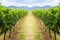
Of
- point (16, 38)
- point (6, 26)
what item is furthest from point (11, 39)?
point (6, 26)

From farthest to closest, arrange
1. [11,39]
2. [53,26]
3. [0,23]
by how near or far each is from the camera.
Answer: [11,39] < [53,26] < [0,23]

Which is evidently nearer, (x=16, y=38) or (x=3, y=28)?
(x=3, y=28)

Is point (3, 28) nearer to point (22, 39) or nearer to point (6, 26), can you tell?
point (6, 26)

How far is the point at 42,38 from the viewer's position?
28297 mm

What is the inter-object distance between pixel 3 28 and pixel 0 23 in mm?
930

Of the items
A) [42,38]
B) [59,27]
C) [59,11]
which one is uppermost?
[59,11]

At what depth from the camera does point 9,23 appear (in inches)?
1009

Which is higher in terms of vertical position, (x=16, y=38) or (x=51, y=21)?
(x=51, y=21)

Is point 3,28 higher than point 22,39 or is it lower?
higher

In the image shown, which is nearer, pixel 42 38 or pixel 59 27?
pixel 59 27

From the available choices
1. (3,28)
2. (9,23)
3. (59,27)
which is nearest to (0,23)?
(3,28)

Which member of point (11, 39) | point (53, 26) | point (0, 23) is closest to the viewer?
point (0, 23)

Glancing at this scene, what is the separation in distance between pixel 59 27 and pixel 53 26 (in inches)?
30.1

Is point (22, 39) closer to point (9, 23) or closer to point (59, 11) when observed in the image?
point (9, 23)
